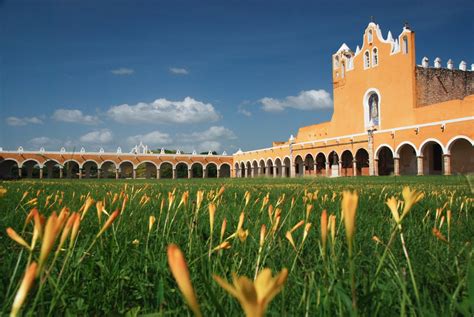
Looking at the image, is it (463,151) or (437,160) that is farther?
(437,160)

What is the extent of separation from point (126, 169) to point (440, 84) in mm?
43917

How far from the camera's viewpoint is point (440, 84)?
1265 inches

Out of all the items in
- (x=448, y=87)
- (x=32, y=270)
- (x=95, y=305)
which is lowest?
(x=95, y=305)

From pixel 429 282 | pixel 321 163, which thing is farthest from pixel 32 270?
pixel 321 163

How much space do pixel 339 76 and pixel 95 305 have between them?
4089 cm

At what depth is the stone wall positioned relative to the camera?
3106cm

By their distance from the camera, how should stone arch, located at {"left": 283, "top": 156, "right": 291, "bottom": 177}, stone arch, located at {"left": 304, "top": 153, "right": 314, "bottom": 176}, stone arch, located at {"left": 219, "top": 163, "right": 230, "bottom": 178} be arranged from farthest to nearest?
stone arch, located at {"left": 219, "top": 163, "right": 230, "bottom": 178} → stone arch, located at {"left": 283, "top": 156, "right": 291, "bottom": 177} → stone arch, located at {"left": 304, "top": 153, "right": 314, "bottom": 176}

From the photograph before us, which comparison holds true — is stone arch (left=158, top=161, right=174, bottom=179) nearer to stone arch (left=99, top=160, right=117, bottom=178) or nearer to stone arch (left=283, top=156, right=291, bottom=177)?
stone arch (left=99, top=160, right=117, bottom=178)

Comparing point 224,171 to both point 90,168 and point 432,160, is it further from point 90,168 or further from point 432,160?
point 432,160

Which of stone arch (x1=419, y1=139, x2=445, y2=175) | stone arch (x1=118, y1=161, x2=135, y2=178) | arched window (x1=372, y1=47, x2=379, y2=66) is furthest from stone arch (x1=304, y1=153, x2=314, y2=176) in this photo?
stone arch (x1=118, y1=161, x2=135, y2=178)

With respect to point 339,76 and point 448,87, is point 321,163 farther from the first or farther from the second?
Result: point 448,87

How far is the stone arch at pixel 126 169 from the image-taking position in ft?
181

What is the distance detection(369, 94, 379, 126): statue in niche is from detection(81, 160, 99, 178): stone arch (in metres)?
36.0

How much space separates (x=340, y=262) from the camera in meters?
1.24
